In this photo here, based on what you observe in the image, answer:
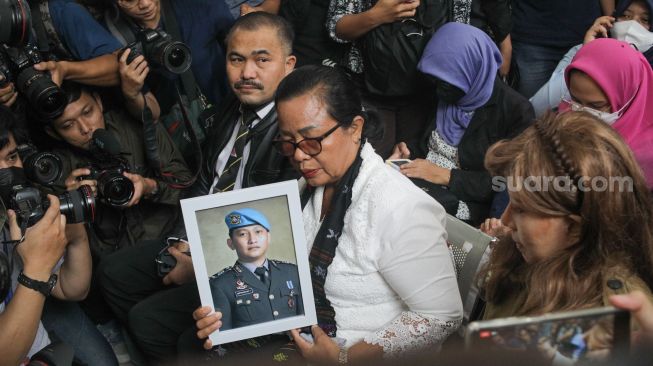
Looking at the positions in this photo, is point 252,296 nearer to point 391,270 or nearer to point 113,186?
point 391,270

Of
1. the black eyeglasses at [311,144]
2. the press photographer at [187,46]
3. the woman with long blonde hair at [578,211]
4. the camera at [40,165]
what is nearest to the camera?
the woman with long blonde hair at [578,211]

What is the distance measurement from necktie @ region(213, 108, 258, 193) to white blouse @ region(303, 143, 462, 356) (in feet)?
2.64

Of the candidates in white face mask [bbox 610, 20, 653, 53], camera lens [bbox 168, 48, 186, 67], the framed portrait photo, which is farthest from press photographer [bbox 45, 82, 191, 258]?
white face mask [bbox 610, 20, 653, 53]

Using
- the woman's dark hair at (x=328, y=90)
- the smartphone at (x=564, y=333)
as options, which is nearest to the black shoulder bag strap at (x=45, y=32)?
the woman's dark hair at (x=328, y=90)

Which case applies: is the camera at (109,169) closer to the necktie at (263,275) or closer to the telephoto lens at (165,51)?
the telephoto lens at (165,51)

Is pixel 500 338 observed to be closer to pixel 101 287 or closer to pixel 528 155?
pixel 528 155

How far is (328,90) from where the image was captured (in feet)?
6.73

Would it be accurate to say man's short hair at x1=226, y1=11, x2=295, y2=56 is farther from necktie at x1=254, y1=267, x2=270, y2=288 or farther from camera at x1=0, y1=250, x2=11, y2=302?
camera at x1=0, y1=250, x2=11, y2=302

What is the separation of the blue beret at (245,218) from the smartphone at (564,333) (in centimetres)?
101

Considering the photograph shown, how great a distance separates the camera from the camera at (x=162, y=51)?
2.75 meters

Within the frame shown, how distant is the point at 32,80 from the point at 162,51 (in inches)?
19.5

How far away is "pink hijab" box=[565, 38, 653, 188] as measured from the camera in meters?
2.58

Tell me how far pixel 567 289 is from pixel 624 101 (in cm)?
128

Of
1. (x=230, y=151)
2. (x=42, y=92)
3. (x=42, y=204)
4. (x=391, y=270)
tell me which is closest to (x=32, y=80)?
(x=42, y=92)
